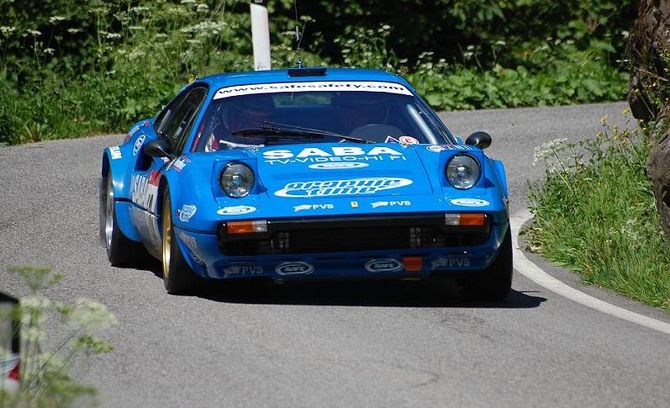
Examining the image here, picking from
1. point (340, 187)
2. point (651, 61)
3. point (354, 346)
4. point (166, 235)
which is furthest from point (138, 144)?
point (651, 61)

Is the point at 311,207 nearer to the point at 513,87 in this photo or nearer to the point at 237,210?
the point at 237,210

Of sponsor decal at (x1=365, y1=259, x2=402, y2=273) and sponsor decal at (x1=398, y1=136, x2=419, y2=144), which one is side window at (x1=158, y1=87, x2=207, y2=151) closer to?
sponsor decal at (x1=398, y1=136, x2=419, y2=144)

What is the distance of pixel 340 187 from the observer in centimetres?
760

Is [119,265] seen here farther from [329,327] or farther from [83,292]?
[329,327]

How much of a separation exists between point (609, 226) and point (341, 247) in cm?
279

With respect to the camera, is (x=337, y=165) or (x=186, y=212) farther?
(x=337, y=165)

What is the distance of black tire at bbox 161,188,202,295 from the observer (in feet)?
25.7

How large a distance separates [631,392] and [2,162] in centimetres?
973

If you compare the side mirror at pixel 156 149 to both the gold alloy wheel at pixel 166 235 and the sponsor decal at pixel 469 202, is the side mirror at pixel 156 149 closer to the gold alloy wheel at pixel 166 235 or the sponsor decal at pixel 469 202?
the gold alloy wheel at pixel 166 235

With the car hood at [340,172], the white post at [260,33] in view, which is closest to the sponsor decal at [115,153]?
the car hood at [340,172]

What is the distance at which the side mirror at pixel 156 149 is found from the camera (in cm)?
841

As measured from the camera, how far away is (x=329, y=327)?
7.15 metres

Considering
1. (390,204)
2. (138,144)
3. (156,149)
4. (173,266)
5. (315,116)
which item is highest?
(315,116)

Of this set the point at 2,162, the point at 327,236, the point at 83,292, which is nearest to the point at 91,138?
the point at 2,162
